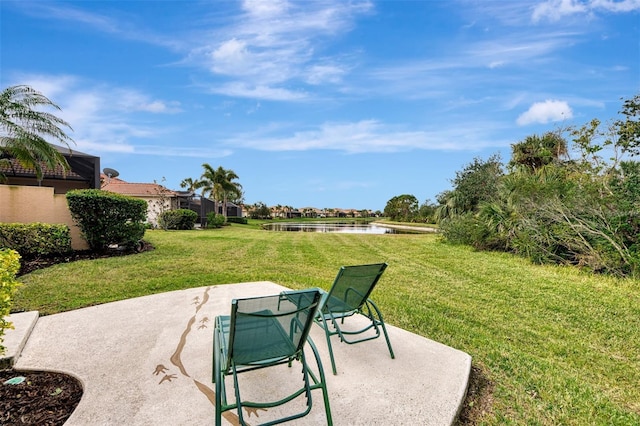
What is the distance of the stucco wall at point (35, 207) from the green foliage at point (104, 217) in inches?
18.9

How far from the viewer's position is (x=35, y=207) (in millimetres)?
9227

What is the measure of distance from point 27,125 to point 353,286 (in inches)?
448

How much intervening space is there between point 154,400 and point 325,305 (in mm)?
1650

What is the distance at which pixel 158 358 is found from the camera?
3086 millimetres

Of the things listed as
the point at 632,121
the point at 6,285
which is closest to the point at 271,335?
the point at 6,285

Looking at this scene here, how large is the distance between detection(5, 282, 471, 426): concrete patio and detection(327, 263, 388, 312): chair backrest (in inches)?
20.3

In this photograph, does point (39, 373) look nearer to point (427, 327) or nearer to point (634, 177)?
point (427, 327)

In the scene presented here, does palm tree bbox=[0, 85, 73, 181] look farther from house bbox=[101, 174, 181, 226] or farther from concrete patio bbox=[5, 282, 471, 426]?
house bbox=[101, 174, 181, 226]

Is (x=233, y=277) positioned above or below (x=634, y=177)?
below

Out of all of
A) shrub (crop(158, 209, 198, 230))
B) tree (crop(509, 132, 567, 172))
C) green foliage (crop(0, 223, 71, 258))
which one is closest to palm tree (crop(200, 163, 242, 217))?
shrub (crop(158, 209, 198, 230))

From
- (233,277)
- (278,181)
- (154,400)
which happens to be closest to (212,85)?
(233,277)

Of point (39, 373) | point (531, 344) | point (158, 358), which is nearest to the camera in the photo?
point (39, 373)

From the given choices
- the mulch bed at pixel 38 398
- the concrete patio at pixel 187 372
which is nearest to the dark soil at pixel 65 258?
the concrete patio at pixel 187 372

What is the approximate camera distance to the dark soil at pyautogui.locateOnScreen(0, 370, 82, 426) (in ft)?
7.45
